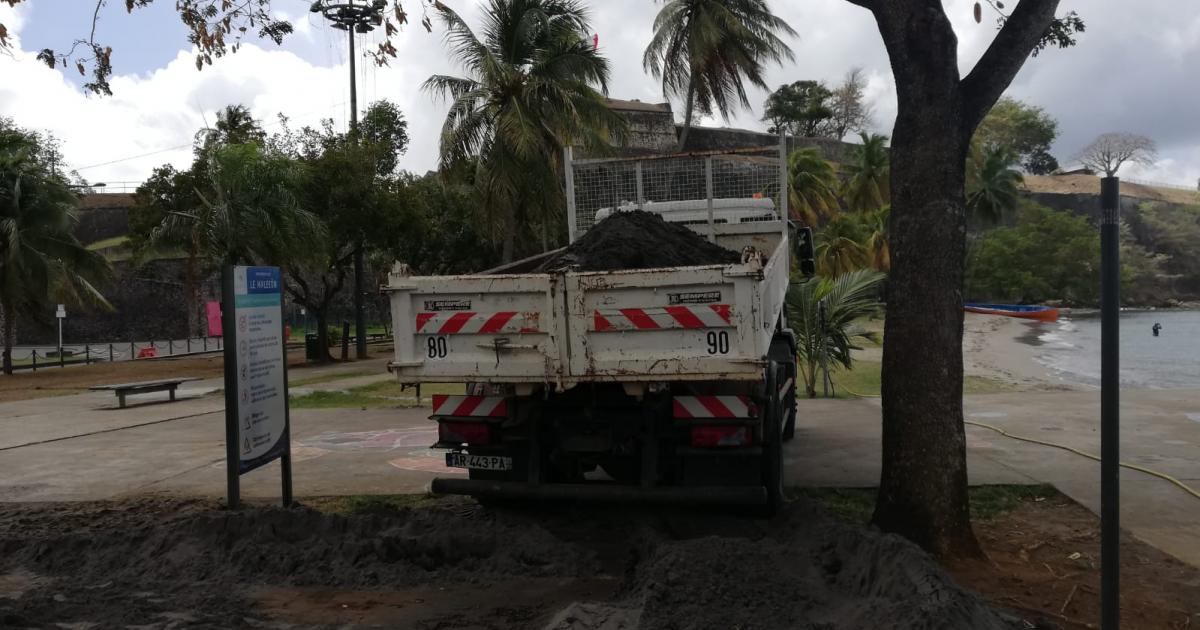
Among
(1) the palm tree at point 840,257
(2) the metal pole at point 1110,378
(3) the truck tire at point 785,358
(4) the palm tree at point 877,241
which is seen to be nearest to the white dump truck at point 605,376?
(3) the truck tire at point 785,358

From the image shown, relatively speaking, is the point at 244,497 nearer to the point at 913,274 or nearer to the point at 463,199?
the point at 913,274

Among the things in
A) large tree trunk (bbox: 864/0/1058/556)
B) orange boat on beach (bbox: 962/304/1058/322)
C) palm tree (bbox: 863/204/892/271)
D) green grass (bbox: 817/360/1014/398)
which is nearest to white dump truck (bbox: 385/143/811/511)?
large tree trunk (bbox: 864/0/1058/556)

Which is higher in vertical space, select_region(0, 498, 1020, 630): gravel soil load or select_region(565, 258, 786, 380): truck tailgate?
select_region(565, 258, 786, 380): truck tailgate

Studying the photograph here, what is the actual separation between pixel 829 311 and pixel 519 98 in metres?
9.11

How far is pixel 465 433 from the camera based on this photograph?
611 centimetres

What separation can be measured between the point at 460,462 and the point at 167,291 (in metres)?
48.4

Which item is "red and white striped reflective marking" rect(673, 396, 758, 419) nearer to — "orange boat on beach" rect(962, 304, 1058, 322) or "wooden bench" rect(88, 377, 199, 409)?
"wooden bench" rect(88, 377, 199, 409)

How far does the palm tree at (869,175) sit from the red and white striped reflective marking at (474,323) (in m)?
43.0

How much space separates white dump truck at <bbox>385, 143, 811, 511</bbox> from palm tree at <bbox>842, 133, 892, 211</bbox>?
42231 mm

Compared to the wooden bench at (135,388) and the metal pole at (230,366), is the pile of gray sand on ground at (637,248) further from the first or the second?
the wooden bench at (135,388)

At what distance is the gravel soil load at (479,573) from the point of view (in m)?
4.00

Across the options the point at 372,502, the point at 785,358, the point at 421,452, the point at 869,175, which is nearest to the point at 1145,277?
the point at 869,175

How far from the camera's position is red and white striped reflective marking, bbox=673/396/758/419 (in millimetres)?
5531

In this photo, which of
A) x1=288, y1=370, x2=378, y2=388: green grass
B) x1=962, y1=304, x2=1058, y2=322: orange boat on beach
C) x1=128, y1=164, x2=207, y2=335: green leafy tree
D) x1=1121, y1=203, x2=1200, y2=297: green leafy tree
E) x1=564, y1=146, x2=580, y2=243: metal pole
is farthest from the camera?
x1=1121, y1=203, x2=1200, y2=297: green leafy tree
